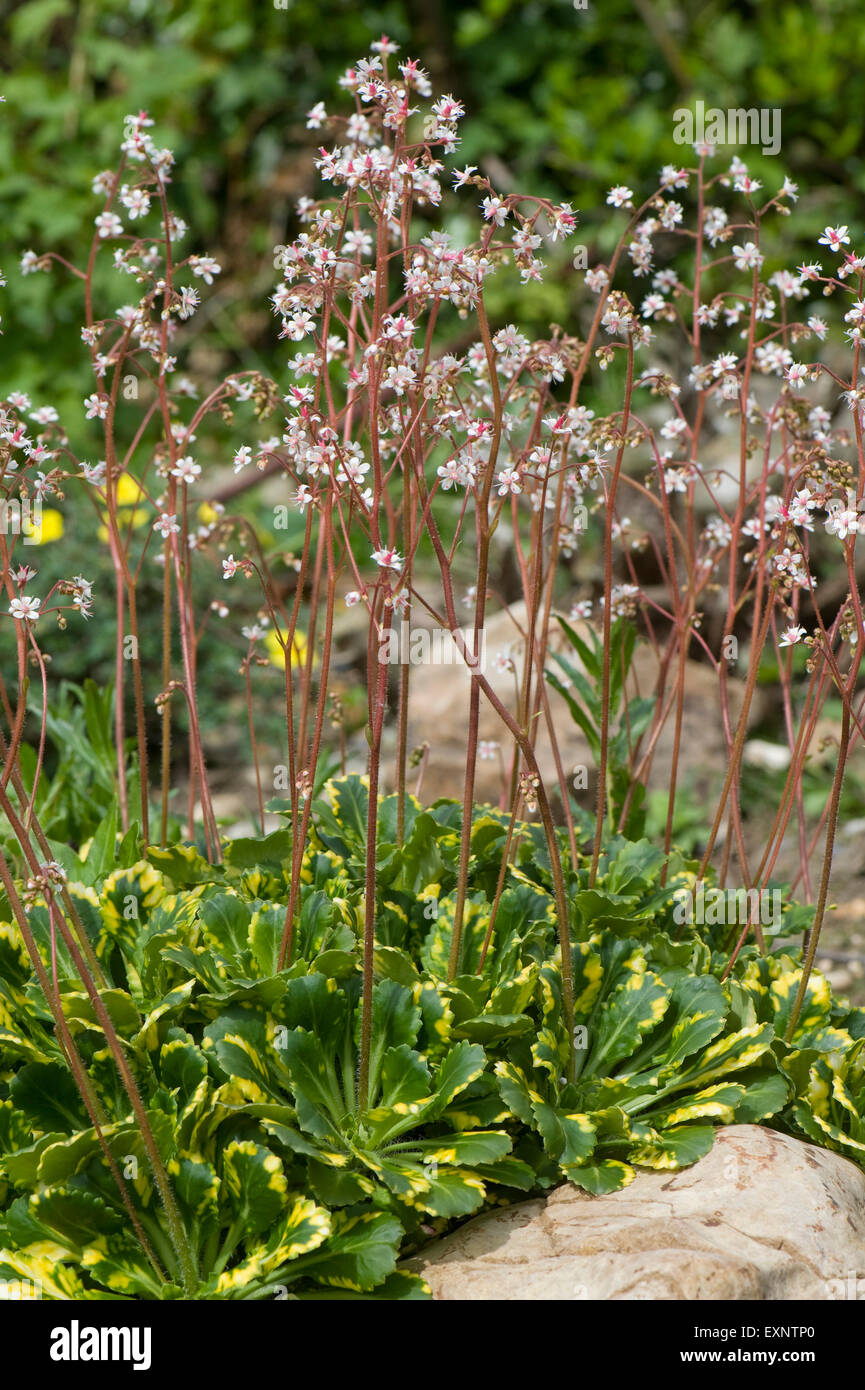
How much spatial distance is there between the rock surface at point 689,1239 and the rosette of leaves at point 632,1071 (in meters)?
0.05

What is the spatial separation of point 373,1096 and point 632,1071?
0.50 metres


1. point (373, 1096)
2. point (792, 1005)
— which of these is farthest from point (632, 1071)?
point (373, 1096)

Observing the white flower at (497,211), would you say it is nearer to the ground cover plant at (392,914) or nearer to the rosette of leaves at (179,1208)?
the ground cover plant at (392,914)

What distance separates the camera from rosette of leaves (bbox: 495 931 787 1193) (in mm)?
2104

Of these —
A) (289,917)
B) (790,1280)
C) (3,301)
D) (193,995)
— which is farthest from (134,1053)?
(3,301)

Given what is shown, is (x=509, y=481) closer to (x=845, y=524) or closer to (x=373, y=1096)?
(x=845, y=524)

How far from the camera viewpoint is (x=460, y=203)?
21.0 feet

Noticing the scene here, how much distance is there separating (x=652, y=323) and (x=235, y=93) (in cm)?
232

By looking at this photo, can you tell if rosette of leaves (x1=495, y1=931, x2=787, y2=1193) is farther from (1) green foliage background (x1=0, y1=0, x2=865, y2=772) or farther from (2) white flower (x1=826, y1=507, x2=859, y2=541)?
(1) green foliage background (x1=0, y1=0, x2=865, y2=772)

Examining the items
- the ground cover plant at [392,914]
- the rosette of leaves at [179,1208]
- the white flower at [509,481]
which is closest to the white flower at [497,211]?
the ground cover plant at [392,914]

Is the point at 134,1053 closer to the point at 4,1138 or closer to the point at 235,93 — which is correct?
the point at 4,1138

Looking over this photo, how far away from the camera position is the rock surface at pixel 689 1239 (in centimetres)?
188

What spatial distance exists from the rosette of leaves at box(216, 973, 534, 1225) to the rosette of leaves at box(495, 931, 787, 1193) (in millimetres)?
97

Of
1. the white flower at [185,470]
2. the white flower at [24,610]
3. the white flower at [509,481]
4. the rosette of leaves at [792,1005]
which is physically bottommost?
the rosette of leaves at [792,1005]
